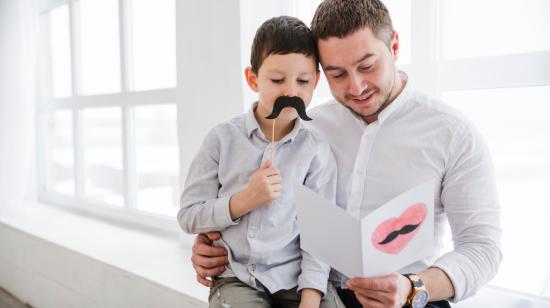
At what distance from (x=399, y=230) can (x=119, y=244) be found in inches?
81.4

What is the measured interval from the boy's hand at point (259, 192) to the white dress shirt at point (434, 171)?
296mm

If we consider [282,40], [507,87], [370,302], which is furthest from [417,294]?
[507,87]

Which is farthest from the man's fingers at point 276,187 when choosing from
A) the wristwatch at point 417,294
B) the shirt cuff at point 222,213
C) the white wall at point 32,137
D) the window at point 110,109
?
the window at point 110,109

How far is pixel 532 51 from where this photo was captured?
54.9 inches

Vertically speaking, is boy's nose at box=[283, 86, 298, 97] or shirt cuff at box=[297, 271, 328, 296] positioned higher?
boy's nose at box=[283, 86, 298, 97]

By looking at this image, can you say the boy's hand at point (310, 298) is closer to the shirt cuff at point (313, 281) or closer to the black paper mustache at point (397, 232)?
the shirt cuff at point (313, 281)

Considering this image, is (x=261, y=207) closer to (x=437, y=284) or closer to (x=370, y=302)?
(x=370, y=302)

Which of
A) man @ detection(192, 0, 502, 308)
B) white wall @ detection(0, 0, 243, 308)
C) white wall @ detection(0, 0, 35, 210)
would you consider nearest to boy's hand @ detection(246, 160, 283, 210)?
man @ detection(192, 0, 502, 308)

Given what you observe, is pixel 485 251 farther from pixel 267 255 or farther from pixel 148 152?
pixel 148 152

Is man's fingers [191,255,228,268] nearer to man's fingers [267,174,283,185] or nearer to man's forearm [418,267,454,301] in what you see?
man's fingers [267,174,283,185]

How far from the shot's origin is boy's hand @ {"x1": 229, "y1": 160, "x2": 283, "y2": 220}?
1040mm

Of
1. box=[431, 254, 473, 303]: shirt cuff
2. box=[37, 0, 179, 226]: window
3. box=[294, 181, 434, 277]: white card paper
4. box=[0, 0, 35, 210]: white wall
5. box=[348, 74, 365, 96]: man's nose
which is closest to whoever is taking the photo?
box=[294, 181, 434, 277]: white card paper

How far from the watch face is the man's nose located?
530 mm

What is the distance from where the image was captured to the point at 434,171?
118 cm
